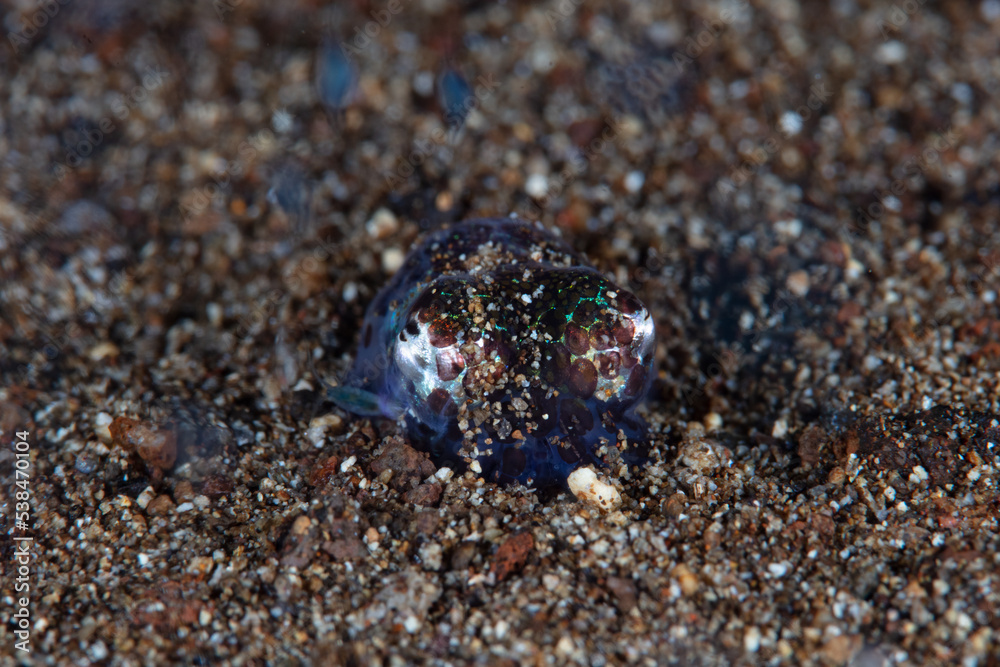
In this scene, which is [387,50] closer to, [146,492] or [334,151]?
[334,151]

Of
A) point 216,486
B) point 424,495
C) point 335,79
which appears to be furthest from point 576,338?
point 335,79

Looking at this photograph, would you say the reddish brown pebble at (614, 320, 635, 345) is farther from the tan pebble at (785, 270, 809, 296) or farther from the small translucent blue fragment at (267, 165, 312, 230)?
the small translucent blue fragment at (267, 165, 312, 230)

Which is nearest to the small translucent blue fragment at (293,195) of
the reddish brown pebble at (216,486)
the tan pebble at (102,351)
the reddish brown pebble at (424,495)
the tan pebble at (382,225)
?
the tan pebble at (382,225)

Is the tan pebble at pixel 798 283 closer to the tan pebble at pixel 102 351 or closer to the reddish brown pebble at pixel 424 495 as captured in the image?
the reddish brown pebble at pixel 424 495

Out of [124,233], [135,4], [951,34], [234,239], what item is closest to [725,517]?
[234,239]

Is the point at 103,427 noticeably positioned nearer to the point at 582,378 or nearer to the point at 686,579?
the point at 582,378

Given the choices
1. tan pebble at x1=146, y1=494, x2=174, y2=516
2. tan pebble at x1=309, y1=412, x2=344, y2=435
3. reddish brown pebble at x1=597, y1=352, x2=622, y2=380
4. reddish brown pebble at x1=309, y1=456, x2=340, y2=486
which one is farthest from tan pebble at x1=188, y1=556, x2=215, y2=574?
reddish brown pebble at x1=597, y1=352, x2=622, y2=380
